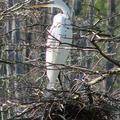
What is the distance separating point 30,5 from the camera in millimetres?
5980

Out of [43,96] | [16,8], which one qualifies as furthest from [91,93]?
[16,8]

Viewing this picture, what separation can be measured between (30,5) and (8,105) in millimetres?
1973

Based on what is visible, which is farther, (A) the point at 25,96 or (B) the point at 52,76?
(B) the point at 52,76

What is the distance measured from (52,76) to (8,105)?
1341 millimetres

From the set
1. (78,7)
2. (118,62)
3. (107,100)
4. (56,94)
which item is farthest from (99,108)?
(78,7)

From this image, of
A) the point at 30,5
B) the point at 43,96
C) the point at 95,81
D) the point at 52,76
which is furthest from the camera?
the point at 30,5

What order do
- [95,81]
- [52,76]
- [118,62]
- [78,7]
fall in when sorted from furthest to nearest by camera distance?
[78,7], [52,76], [95,81], [118,62]

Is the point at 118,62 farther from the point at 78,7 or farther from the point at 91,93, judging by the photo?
the point at 78,7

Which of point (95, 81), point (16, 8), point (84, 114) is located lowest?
point (84, 114)

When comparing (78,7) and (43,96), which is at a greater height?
(78,7)

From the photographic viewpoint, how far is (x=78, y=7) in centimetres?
1166

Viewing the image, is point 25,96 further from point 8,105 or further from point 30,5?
point 30,5

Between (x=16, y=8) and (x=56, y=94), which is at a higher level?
(x=16, y=8)

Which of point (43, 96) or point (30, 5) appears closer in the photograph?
point (43, 96)
